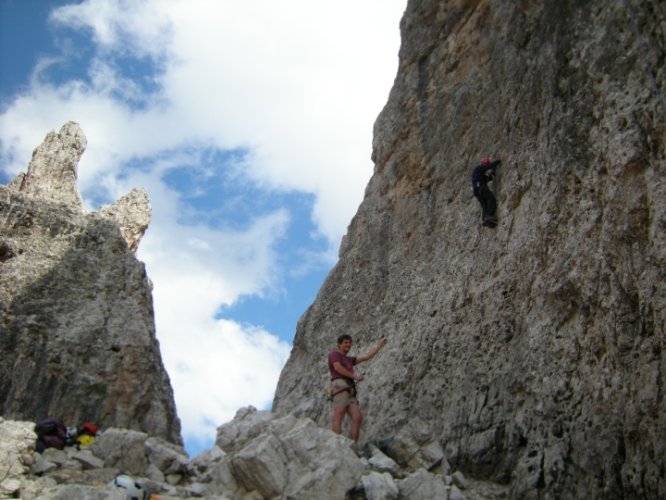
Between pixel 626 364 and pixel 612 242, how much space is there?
1.67 metres

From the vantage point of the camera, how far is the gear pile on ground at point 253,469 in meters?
9.98

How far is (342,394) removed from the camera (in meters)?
13.2

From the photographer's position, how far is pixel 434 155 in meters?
19.0

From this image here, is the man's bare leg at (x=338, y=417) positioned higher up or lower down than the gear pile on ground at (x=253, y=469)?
higher up

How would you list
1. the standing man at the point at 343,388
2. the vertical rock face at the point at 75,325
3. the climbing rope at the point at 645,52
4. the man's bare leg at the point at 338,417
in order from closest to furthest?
1. the climbing rope at the point at 645,52
2. the man's bare leg at the point at 338,417
3. the standing man at the point at 343,388
4. the vertical rock face at the point at 75,325

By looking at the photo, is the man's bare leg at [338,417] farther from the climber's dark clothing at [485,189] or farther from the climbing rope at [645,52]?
the climbing rope at [645,52]

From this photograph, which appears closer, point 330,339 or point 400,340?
point 400,340

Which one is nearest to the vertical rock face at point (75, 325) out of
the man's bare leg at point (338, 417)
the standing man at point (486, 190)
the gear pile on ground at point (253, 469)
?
the gear pile on ground at point (253, 469)

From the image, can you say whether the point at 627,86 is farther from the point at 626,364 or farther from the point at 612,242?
the point at 626,364

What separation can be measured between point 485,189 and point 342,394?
194 inches

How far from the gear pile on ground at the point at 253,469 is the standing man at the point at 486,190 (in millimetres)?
4172

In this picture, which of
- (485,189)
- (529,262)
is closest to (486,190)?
(485,189)

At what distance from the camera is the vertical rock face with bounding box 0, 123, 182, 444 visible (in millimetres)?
21578

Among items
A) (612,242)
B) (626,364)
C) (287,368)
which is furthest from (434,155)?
(626,364)
